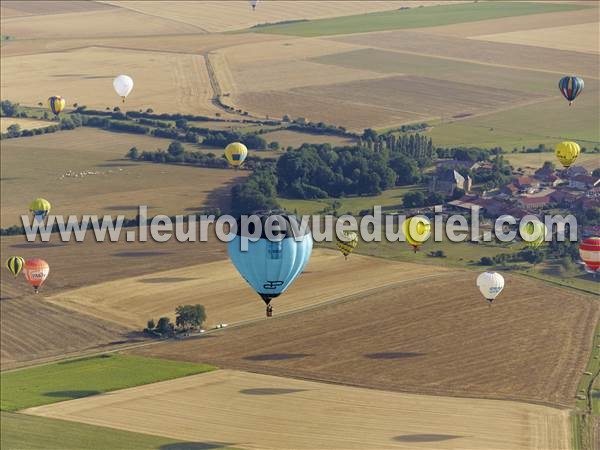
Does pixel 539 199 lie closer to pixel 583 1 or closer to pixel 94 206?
pixel 94 206

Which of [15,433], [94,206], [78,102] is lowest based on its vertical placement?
[15,433]

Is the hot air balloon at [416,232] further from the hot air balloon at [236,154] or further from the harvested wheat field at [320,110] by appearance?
the harvested wheat field at [320,110]

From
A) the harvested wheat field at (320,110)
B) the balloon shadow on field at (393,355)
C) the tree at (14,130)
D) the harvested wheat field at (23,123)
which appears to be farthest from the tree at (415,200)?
the harvested wheat field at (23,123)

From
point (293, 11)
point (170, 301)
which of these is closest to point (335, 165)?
point (170, 301)

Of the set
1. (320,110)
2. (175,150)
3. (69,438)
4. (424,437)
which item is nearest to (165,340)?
(69,438)

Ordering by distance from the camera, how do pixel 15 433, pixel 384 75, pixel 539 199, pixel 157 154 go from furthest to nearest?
pixel 384 75
pixel 157 154
pixel 539 199
pixel 15 433

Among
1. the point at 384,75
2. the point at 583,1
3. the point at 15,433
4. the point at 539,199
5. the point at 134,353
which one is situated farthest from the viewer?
the point at 583,1

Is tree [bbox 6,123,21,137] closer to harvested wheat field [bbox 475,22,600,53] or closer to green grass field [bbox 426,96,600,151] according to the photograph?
green grass field [bbox 426,96,600,151]

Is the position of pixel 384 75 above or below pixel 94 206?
above
